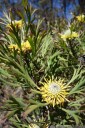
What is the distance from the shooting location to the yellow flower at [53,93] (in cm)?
118

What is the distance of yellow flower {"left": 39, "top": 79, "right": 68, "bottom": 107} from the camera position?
118 cm

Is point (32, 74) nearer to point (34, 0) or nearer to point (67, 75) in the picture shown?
point (67, 75)

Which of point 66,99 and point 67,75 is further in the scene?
point 67,75

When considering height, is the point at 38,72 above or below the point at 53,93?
above

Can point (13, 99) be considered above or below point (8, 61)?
below

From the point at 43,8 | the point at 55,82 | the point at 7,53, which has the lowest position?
the point at 55,82

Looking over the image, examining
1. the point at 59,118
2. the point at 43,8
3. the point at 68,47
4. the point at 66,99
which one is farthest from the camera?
the point at 43,8

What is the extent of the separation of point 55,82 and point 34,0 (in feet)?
47.2

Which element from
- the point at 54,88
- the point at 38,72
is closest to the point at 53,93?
the point at 54,88

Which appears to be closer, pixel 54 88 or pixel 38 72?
pixel 54 88

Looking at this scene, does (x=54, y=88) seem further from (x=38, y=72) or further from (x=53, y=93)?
(x=38, y=72)

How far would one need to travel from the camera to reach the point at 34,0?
15289mm

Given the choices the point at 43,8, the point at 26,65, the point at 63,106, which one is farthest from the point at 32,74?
the point at 43,8

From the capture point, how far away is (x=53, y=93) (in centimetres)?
121
